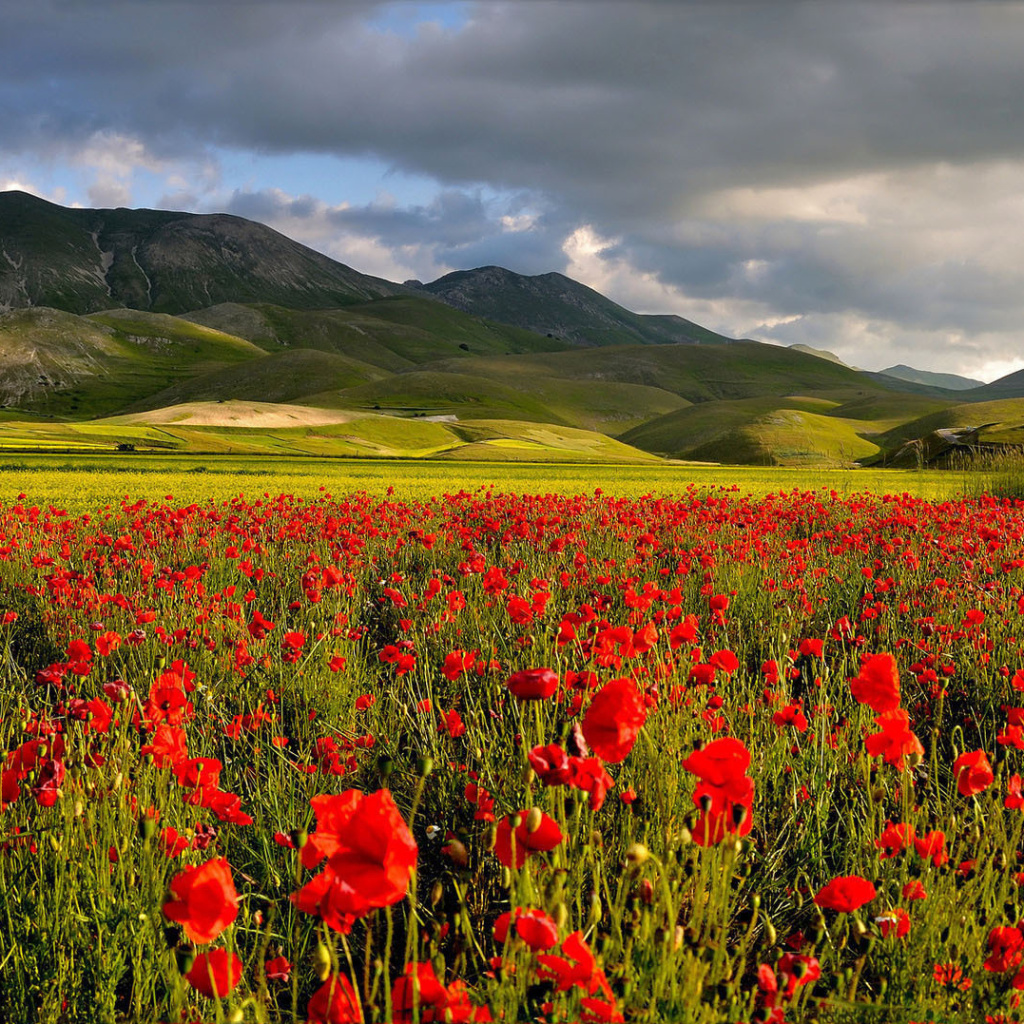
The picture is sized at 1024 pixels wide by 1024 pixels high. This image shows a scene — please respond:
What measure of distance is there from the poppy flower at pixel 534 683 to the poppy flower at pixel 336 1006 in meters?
0.67

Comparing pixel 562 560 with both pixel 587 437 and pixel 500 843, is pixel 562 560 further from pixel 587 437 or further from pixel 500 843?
pixel 587 437

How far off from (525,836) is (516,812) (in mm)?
721

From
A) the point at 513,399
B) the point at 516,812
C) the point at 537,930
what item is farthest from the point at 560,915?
the point at 513,399

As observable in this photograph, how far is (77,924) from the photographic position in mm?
2326

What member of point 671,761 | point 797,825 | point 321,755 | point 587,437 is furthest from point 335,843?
point 587,437

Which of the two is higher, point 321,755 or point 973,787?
point 973,787

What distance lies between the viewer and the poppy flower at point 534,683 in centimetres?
179

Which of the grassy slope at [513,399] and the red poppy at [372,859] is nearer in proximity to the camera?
the red poppy at [372,859]

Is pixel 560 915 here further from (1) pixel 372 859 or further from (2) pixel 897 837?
(2) pixel 897 837

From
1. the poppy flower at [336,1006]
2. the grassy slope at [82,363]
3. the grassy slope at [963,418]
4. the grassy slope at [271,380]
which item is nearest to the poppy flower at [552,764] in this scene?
the poppy flower at [336,1006]

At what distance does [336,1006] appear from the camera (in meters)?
1.50

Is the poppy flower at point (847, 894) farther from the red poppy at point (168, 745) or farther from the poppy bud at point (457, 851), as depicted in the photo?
the red poppy at point (168, 745)

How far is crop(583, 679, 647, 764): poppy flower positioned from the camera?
163 centimetres

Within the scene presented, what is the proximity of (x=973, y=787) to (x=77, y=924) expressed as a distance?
2.58m
